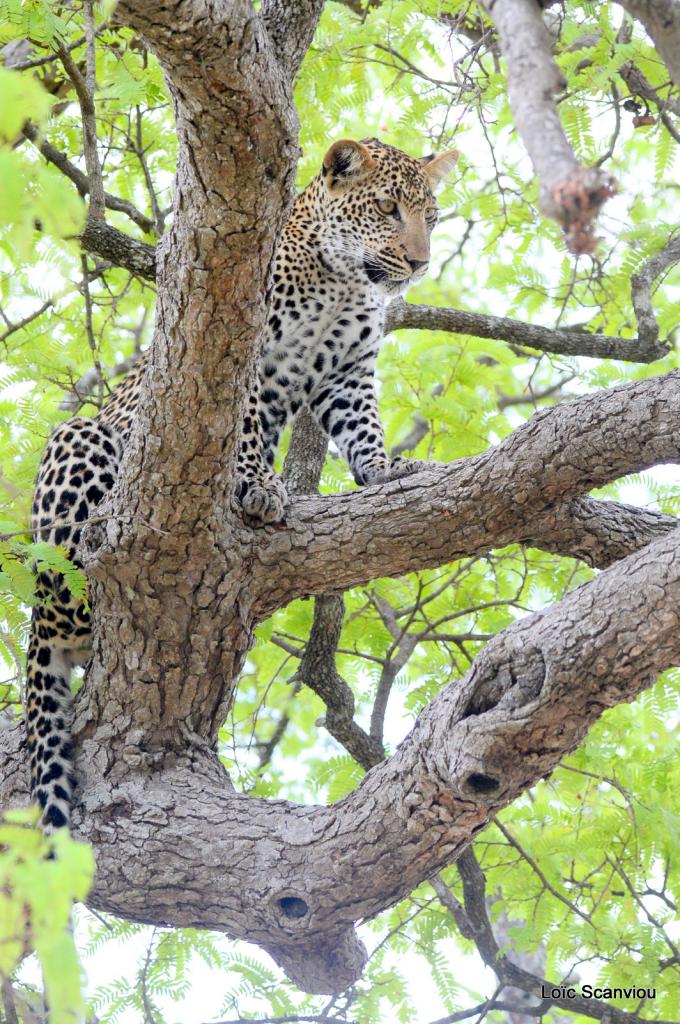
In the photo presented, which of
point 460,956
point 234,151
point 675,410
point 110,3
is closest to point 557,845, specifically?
point 460,956

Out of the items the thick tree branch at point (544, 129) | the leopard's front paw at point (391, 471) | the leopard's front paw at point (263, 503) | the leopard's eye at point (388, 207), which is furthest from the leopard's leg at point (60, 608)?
the thick tree branch at point (544, 129)

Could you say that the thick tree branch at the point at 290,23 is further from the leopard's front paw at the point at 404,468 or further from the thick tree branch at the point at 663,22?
the thick tree branch at the point at 663,22

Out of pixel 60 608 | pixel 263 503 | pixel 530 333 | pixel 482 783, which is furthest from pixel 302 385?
pixel 482 783

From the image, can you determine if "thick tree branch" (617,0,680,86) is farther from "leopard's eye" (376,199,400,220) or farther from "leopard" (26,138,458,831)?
"leopard's eye" (376,199,400,220)

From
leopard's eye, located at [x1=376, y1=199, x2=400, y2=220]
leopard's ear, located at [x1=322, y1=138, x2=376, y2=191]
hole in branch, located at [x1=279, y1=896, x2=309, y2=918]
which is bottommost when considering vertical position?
hole in branch, located at [x1=279, y1=896, x2=309, y2=918]

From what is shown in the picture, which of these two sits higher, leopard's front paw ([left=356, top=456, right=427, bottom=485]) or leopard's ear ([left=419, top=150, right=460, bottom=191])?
leopard's ear ([left=419, top=150, right=460, bottom=191])

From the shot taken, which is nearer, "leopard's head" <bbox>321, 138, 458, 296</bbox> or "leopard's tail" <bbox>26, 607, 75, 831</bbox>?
"leopard's tail" <bbox>26, 607, 75, 831</bbox>

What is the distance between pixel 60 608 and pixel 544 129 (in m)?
4.68

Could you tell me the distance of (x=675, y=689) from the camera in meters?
7.25

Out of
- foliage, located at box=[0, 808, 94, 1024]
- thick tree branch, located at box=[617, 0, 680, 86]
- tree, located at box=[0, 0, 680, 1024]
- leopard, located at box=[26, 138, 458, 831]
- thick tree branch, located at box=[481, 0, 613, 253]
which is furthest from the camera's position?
leopard, located at box=[26, 138, 458, 831]

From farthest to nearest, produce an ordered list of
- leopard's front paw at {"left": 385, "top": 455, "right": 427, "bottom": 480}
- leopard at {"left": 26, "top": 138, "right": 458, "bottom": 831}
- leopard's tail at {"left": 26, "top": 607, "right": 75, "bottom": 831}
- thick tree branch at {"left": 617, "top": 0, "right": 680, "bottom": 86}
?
1. leopard's front paw at {"left": 385, "top": 455, "right": 427, "bottom": 480}
2. leopard at {"left": 26, "top": 138, "right": 458, "bottom": 831}
3. leopard's tail at {"left": 26, "top": 607, "right": 75, "bottom": 831}
4. thick tree branch at {"left": 617, "top": 0, "right": 680, "bottom": 86}

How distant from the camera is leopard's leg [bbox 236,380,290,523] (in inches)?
225

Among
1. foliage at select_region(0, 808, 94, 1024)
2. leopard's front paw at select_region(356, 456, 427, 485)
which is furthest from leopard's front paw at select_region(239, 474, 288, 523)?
foliage at select_region(0, 808, 94, 1024)

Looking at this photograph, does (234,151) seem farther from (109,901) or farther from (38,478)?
(109,901)
